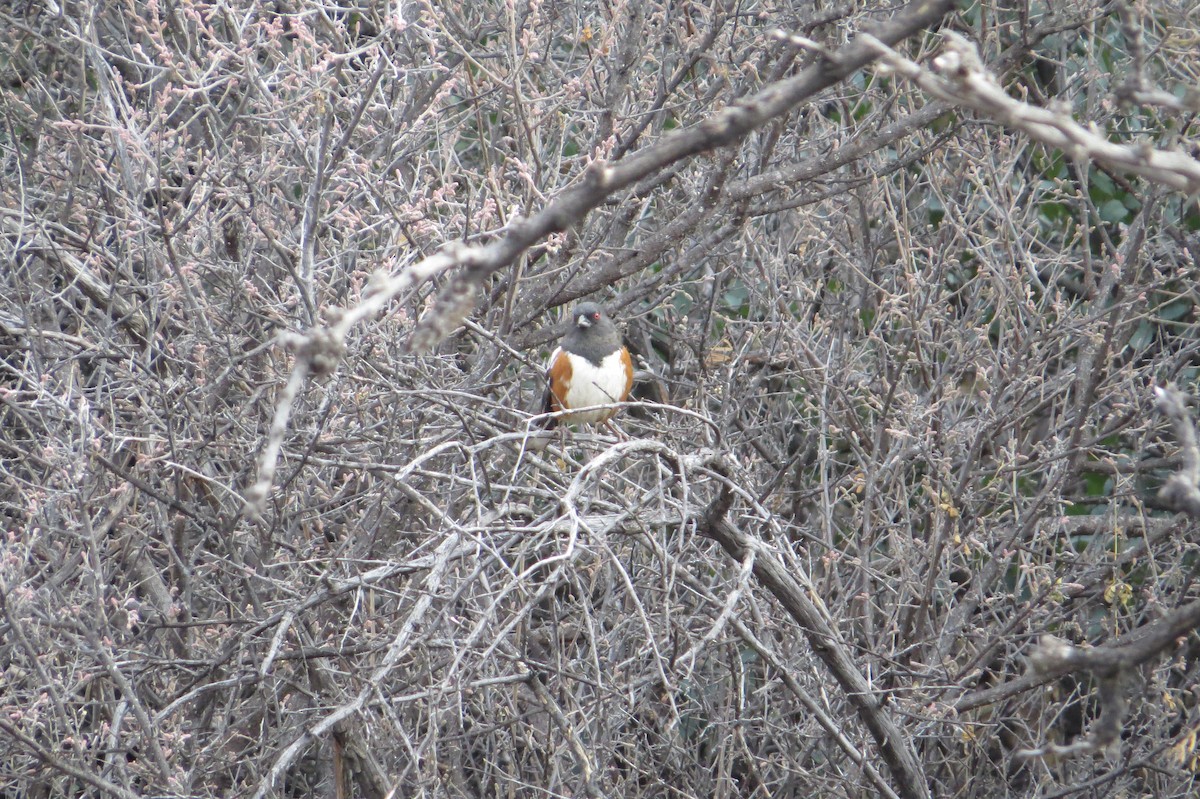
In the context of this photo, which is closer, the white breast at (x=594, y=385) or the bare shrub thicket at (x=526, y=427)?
the bare shrub thicket at (x=526, y=427)

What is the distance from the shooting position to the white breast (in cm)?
432

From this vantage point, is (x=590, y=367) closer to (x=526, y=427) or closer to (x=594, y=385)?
(x=594, y=385)

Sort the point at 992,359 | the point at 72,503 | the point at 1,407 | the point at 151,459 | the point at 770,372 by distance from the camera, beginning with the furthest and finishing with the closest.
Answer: the point at 770,372
the point at 992,359
the point at 1,407
the point at 72,503
the point at 151,459

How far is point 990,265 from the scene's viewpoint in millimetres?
3996

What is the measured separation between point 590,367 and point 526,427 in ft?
4.53

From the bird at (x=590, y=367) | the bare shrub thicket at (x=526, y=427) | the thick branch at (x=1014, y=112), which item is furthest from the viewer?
the bird at (x=590, y=367)

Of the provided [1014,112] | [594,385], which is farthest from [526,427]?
[1014,112]

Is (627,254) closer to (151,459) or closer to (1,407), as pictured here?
(151,459)

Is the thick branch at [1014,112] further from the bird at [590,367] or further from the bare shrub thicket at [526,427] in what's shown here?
the bird at [590,367]

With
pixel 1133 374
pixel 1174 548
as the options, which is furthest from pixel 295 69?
pixel 1174 548

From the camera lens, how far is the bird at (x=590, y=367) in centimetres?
431

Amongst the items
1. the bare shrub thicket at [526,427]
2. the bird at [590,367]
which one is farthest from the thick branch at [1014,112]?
the bird at [590,367]

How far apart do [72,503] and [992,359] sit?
2906 millimetres

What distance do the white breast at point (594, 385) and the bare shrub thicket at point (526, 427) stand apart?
0.69ft
